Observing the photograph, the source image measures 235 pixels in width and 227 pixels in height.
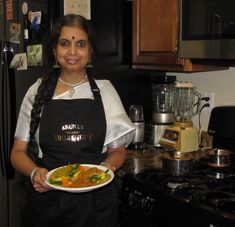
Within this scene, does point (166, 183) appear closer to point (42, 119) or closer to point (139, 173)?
point (139, 173)

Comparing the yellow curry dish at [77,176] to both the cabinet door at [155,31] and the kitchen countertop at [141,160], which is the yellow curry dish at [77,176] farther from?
the cabinet door at [155,31]

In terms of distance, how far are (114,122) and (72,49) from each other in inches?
13.4

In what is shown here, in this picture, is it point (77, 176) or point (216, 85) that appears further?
point (216, 85)

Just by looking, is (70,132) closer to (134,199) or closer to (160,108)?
(134,199)

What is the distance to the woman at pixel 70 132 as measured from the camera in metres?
1.49

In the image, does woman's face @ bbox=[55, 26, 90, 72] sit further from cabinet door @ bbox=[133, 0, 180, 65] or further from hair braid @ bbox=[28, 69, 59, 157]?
cabinet door @ bbox=[133, 0, 180, 65]

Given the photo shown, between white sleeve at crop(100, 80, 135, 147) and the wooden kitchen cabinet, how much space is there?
39cm

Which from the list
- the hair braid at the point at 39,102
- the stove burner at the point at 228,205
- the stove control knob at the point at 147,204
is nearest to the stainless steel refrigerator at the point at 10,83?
the hair braid at the point at 39,102

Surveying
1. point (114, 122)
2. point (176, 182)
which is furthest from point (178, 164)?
point (114, 122)

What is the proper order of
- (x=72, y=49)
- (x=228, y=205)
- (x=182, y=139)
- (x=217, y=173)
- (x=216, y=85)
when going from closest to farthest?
(x=228, y=205) → (x=72, y=49) → (x=217, y=173) → (x=182, y=139) → (x=216, y=85)

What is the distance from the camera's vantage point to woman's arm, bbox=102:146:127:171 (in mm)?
1479

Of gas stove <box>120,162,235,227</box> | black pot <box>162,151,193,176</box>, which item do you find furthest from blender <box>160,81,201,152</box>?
black pot <box>162,151,193,176</box>

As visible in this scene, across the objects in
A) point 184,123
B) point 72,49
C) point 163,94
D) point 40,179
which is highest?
point 72,49

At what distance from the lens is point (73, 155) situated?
4.92ft
